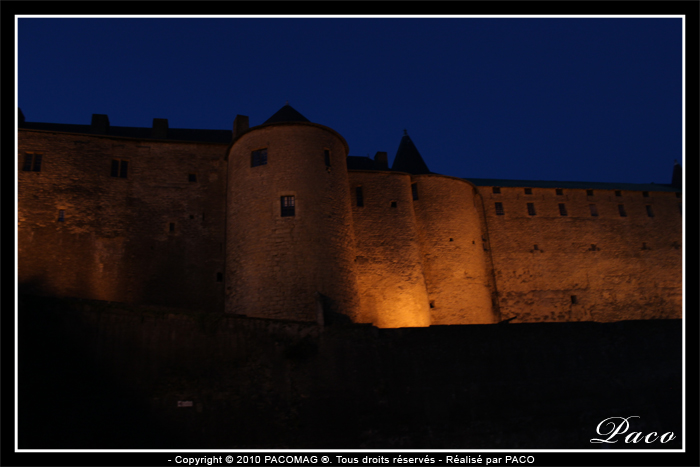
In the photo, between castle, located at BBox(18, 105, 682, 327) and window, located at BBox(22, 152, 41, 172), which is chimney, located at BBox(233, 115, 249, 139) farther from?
window, located at BBox(22, 152, 41, 172)

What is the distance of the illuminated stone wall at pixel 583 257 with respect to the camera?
2998 cm

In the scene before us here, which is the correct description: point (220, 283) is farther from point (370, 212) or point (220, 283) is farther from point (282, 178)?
point (370, 212)

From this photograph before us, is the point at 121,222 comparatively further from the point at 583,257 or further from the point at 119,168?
the point at 583,257

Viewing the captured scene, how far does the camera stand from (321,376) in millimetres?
14492

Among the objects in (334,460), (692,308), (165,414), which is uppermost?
(692,308)

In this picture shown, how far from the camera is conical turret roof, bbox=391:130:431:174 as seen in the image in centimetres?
2906

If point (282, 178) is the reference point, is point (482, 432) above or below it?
below

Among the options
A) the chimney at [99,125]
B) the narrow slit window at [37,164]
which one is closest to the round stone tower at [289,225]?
the chimney at [99,125]

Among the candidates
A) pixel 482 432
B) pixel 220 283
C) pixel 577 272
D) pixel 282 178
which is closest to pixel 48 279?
pixel 220 283

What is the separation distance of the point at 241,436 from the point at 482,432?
6728 millimetres

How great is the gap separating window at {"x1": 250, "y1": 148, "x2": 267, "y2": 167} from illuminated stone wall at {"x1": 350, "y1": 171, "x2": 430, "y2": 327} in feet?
18.7

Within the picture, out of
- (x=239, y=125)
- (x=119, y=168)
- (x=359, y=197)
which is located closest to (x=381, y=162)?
(x=359, y=197)

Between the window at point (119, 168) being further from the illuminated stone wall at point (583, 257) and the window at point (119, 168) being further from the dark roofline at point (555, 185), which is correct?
the illuminated stone wall at point (583, 257)

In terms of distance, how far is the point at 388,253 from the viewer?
24.7 m
